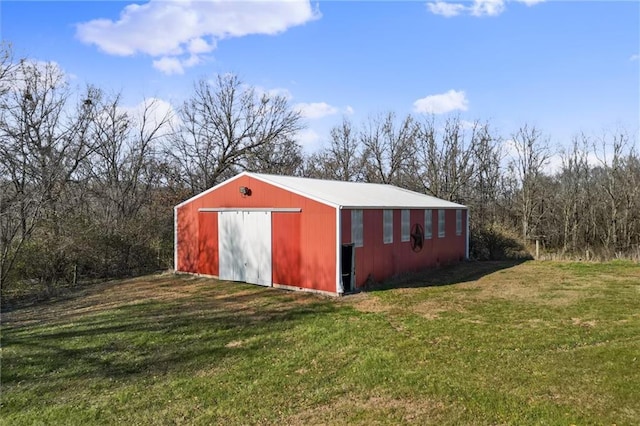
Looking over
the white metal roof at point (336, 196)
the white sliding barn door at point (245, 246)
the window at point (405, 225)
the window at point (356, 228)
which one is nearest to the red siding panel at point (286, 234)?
the white metal roof at point (336, 196)

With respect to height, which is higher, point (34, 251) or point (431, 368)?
point (34, 251)

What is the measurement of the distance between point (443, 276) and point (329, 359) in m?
8.96

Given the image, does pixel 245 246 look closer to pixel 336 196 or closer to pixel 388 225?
pixel 336 196

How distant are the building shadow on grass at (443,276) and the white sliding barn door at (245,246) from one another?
3135mm

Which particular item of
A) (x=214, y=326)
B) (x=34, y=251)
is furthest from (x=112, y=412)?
(x=34, y=251)

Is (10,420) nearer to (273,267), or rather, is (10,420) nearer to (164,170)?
(273,267)

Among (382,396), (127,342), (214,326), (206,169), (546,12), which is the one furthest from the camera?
(206,169)

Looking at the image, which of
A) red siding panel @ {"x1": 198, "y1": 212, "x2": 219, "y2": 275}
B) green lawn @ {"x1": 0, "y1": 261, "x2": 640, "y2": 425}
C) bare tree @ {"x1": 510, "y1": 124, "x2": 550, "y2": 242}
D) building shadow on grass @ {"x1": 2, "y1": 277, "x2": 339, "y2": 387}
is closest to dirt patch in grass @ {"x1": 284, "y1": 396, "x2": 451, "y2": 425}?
green lawn @ {"x1": 0, "y1": 261, "x2": 640, "y2": 425}

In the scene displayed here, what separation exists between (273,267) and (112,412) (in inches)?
306

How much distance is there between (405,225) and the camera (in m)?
14.5

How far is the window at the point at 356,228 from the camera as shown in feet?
38.6

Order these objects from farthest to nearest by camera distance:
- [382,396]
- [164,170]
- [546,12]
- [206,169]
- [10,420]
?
[206,169], [164,170], [546,12], [382,396], [10,420]

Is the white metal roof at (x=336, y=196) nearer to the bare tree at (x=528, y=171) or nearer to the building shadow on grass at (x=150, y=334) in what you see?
the building shadow on grass at (x=150, y=334)

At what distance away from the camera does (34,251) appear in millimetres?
13320
